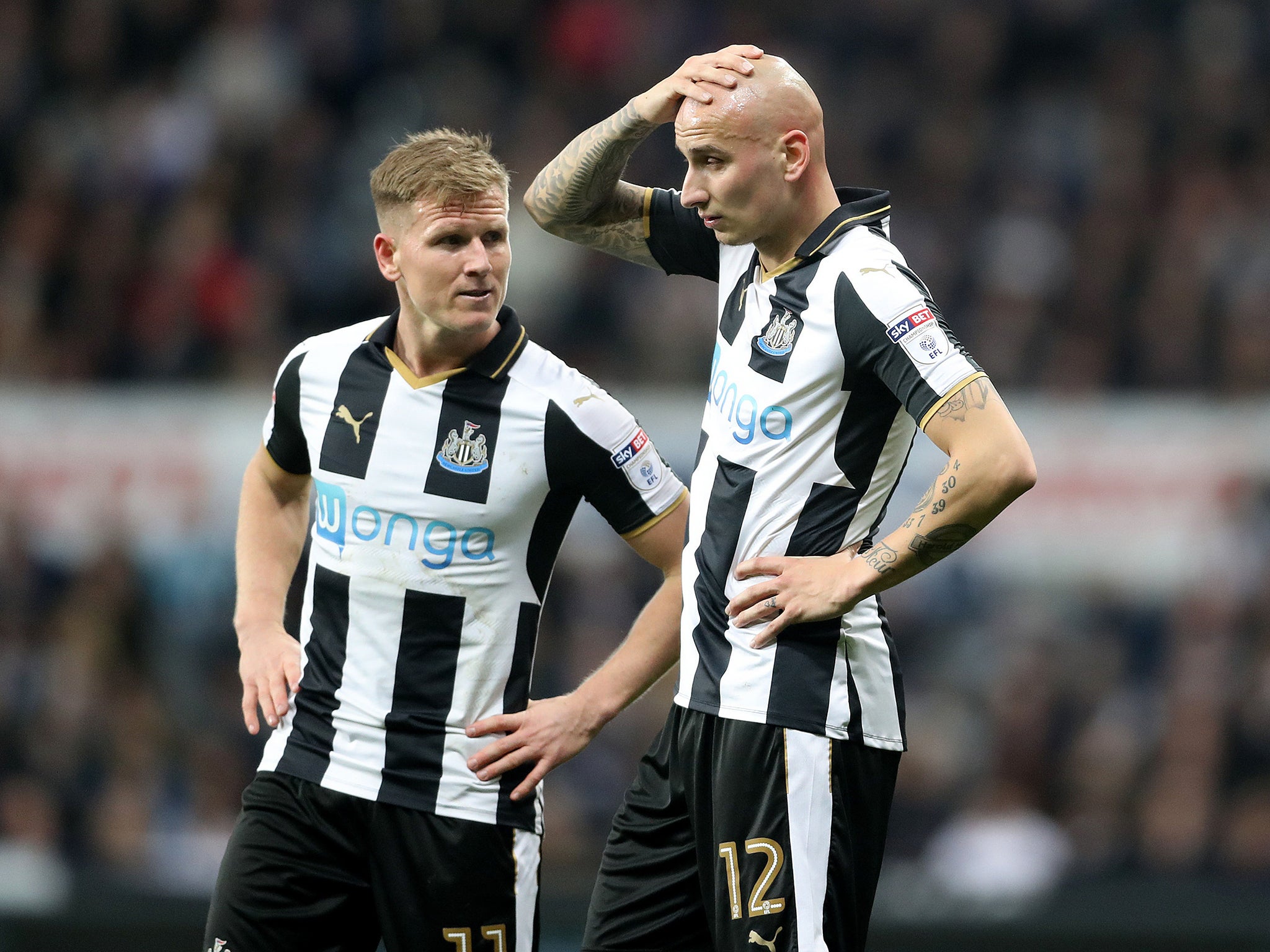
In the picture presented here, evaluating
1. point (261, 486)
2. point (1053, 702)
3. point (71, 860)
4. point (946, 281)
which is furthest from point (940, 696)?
point (261, 486)

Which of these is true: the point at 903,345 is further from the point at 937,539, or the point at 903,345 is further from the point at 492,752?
the point at 492,752

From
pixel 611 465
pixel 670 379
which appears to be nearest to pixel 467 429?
pixel 611 465

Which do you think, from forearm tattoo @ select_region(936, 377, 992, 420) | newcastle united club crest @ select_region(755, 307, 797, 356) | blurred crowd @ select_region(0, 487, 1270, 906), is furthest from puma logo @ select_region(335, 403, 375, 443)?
blurred crowd @ select_region(0, 487, 1270, 906)

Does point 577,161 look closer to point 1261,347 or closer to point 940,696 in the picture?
point 940,696

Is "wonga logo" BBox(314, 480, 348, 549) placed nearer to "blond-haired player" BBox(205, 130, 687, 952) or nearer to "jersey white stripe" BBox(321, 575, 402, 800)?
"blond-haired player" BBox(205, 130, 687, 952)

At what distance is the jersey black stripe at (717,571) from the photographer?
3963 mm

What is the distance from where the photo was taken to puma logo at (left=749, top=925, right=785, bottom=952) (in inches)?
150

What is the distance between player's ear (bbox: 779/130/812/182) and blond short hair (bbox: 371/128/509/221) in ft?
2.33

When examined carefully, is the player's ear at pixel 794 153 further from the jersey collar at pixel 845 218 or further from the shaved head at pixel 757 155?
the jersey collar at pixel 845 218

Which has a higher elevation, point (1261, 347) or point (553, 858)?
point (1261, 347)

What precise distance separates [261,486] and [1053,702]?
6263 millimetres

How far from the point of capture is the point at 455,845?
13.5 feet

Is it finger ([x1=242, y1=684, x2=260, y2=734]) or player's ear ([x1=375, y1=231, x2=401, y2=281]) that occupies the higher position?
player's ear ([x1=375, y1=231, x2=401, y2=281])

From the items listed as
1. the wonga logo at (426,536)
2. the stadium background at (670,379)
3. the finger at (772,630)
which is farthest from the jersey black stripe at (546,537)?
the stadium background at (670,379)
